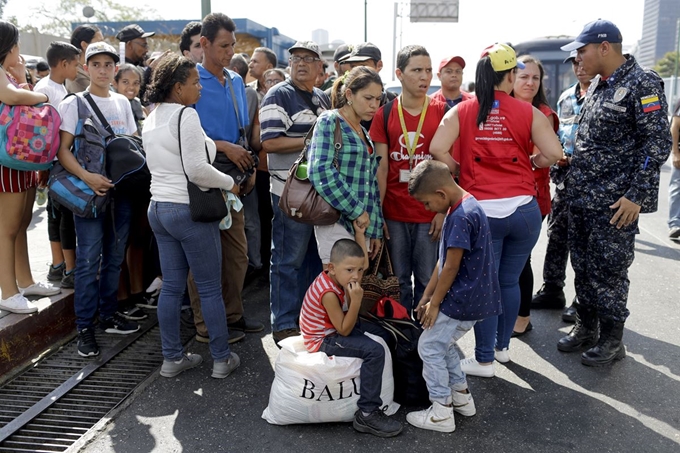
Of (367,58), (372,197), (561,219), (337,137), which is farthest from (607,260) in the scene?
(367,58)

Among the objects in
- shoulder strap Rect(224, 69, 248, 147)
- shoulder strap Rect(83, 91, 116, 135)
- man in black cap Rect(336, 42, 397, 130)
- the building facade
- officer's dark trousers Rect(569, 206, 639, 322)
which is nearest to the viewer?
officer's dark trousers Rect(569, 206, 639, 322)

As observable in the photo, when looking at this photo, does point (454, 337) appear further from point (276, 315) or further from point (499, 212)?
point (276, 315)

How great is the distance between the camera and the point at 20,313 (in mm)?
4277

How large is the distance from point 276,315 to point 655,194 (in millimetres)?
2722

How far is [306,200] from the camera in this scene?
3.72m

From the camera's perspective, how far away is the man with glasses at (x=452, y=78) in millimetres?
5180

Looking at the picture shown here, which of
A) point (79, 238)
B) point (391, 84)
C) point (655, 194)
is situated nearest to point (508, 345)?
point (655, 194)

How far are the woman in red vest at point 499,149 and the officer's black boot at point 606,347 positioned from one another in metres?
0.83

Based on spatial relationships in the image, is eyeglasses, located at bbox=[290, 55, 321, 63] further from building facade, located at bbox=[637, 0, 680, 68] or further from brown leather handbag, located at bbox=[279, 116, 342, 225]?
building facade, located at bbox=[637, 0, 680, 68]

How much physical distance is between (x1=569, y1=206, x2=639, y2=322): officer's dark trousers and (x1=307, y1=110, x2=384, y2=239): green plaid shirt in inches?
60.1

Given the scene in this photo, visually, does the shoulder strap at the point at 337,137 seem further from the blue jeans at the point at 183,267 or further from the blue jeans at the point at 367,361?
the blue jeans at the point at 367,361

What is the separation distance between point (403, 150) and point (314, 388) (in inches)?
66.1

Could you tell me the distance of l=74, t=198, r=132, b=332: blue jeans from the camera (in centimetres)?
424

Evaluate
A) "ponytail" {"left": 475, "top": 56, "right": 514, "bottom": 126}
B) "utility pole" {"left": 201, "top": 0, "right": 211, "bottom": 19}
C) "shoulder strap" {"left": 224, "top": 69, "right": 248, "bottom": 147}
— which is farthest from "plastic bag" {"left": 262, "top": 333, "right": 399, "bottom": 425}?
"utility pole" {"left": 201, "top": 0, "right": 211, "bottom": 19}
